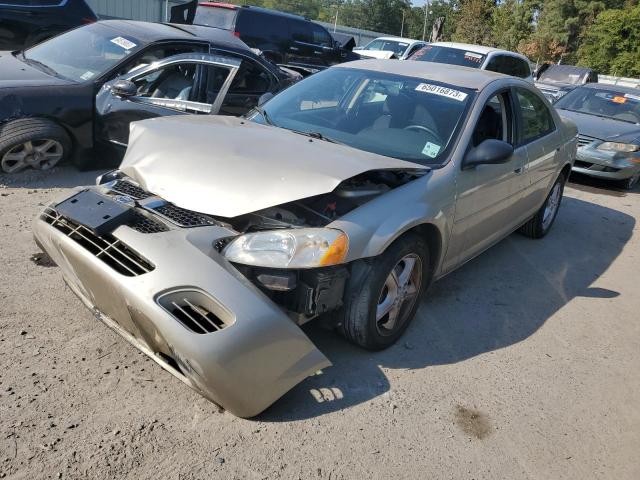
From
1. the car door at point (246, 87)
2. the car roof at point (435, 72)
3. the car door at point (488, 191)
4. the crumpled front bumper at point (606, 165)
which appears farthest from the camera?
the crumpled front bumper at point (606, 165)

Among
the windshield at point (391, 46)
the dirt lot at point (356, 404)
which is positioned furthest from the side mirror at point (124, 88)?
the windshield at point (391, 46)

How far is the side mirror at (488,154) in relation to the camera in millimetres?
3643

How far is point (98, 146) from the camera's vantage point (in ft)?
18.2

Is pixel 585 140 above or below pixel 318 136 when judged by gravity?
below

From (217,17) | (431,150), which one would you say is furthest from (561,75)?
(431,150)

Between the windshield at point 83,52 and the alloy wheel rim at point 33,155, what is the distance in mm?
772

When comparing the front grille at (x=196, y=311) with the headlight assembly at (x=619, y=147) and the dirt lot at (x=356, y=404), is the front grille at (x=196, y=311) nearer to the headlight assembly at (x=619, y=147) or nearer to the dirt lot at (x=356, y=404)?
→ the dirt lot at (x=356, y=404)

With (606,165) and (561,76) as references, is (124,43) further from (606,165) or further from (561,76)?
(561,76)

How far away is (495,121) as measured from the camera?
14.1 feet

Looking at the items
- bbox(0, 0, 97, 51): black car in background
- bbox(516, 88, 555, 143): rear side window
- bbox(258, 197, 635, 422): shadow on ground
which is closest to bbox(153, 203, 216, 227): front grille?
bbox(258, 197, 635, 422): shadow on ground

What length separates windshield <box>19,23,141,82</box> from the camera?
574 centimetres

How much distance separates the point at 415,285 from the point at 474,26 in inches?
1704

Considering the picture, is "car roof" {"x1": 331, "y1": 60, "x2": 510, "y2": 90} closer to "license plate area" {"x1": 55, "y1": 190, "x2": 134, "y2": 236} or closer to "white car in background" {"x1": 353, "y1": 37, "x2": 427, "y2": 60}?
"license plate area" {"x1": 55, "y1": 190, "x2": 134, "y2": 236}

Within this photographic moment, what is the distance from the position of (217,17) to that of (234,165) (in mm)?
9145
